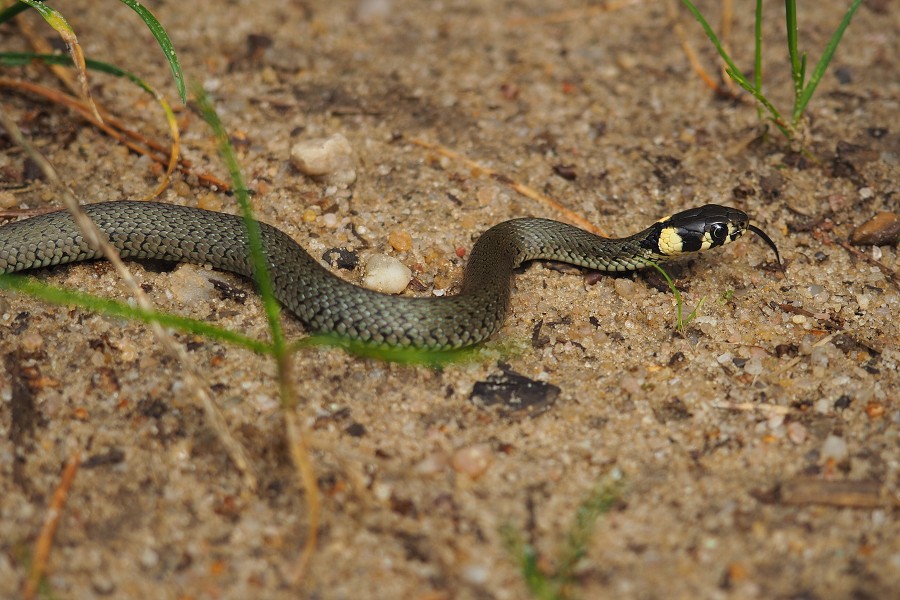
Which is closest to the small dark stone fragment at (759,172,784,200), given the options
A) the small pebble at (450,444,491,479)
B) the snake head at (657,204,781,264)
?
the snake head at (657,204,781,264)

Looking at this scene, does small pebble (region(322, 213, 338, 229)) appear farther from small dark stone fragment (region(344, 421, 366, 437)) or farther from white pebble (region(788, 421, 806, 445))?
white pebble (region(788, 421, 806, 445))

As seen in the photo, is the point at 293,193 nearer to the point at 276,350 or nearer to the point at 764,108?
A: the point at 276,350

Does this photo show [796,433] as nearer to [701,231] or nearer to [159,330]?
[701,231]

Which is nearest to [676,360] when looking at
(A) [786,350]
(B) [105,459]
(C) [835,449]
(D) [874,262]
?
(A) [786,350]

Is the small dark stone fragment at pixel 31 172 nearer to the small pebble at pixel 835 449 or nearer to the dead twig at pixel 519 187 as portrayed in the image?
the dead twig at pixel 519 187

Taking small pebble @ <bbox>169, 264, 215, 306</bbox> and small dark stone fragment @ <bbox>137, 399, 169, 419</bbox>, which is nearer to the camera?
small dark stone fragment @ <bbox>137, 399, 169, 419</bbox>

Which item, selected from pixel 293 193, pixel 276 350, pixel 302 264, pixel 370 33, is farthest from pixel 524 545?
pixel 370 33
